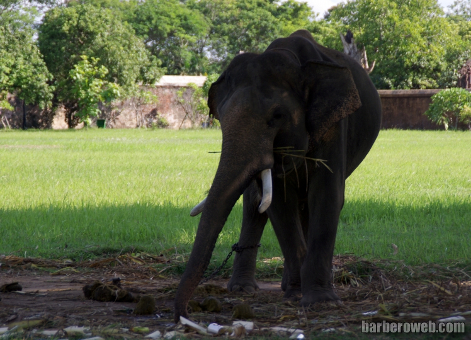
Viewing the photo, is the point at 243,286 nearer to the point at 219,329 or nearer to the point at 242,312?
the point at 242,312

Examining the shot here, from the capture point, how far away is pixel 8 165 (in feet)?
51.3

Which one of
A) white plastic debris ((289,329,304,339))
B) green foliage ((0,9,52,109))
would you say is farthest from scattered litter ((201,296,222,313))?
green foliage ((0,9,52,109))

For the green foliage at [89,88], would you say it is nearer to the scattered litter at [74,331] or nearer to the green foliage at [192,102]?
the green foliage at [192,102]

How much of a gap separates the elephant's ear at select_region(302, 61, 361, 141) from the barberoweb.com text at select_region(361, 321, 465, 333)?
1.34m

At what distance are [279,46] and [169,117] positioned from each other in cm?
3937

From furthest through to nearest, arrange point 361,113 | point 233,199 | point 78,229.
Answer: point 78,229
point 361,113
point 233,199

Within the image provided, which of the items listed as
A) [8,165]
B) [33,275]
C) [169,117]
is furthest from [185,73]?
[33,275]

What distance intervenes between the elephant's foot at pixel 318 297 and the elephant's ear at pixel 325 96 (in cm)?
106

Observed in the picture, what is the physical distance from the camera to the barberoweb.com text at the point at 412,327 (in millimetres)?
3468

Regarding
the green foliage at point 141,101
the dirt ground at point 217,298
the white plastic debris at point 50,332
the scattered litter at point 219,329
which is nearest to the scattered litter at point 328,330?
the dirt ground at point 217,298

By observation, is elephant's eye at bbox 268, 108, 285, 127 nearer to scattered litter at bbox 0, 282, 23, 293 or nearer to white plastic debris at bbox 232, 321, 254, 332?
white plastic debris at bbox 232, 321, 254, 332

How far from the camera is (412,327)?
3580mm

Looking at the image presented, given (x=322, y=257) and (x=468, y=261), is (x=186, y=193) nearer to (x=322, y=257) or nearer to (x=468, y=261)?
(x=468, y=261)

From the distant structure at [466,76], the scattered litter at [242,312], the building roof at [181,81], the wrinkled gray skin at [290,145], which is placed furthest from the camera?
the building roof at [181,81]
